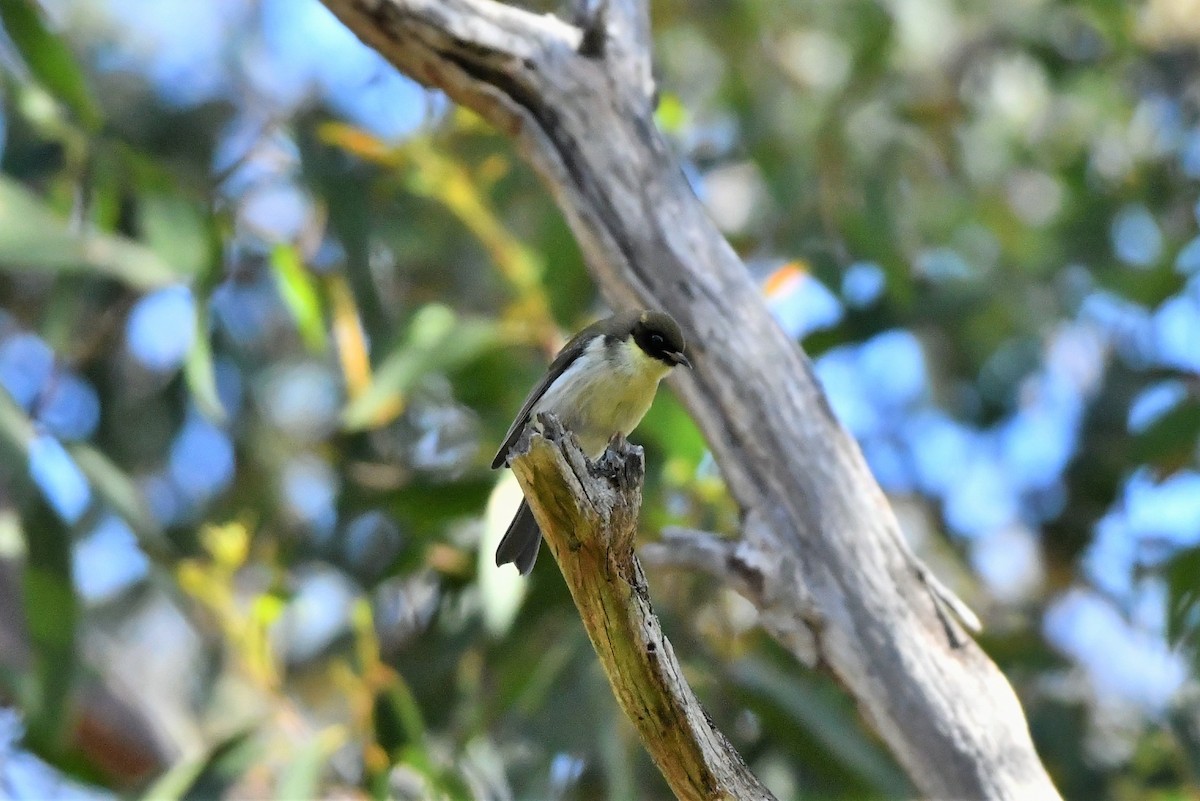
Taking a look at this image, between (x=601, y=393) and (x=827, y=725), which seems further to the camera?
(x=827, y=725)

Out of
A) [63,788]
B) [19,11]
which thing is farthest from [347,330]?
[63,788]

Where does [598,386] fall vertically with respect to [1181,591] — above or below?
below

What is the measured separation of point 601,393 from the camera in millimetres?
2650

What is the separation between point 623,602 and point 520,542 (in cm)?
105

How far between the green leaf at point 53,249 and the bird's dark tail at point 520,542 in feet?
3.82

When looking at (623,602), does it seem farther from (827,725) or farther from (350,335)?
(350,335)

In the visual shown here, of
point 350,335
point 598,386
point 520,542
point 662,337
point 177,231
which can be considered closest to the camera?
point 662,337

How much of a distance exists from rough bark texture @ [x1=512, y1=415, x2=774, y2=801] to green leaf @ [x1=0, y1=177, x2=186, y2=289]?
1845 millimetres

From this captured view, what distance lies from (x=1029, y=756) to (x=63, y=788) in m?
3.03

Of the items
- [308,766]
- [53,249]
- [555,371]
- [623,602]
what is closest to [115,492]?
[53,249]

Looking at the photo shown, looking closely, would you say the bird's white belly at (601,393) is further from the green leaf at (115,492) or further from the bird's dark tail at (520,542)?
the green leaf at (115,492)

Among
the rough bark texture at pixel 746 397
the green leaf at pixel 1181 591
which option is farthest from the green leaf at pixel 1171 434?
the rough bark texture at pixel 746 397

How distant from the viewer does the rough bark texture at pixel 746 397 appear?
2.32m

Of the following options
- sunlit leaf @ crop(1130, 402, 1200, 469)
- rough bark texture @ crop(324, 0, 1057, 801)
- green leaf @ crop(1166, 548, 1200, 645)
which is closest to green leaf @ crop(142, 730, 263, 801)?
rough bark texture @ crop(324, 0, 1057, 801)
